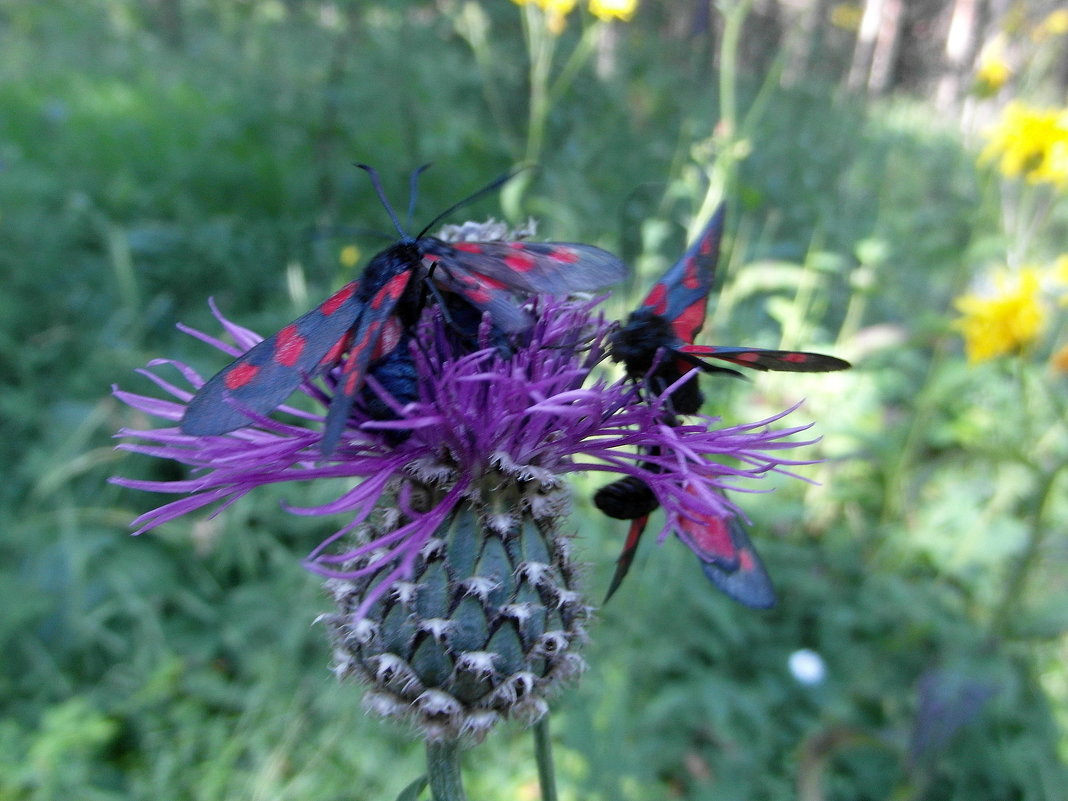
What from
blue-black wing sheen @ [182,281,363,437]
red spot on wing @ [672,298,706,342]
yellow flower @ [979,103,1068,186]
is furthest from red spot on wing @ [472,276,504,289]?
yellow flower @ [979,103,1068,186]

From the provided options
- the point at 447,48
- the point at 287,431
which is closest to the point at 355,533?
the point at 287,431

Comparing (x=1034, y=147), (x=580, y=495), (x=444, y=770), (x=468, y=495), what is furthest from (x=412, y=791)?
Answer: (x=1034, y=147)

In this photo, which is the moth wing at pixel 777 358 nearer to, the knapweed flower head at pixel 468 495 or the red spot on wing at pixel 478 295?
the knapweed flower head at pixel 468 495

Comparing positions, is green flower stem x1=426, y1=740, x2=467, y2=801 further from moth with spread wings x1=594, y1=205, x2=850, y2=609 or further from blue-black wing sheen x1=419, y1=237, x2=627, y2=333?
blue-black wing sheen x1=419, y1=237, x2=627, y2=333

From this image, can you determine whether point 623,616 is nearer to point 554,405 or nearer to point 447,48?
point 554,405

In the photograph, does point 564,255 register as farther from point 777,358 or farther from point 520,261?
point 777,358
